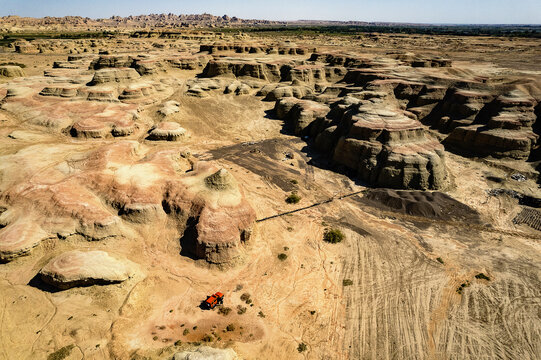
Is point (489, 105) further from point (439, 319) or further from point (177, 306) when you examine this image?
point (177, 306)

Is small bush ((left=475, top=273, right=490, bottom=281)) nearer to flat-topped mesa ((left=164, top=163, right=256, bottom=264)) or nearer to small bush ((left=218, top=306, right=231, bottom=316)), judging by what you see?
flat-topped mesa ((left=164, top=163, right=256, bottom=264))

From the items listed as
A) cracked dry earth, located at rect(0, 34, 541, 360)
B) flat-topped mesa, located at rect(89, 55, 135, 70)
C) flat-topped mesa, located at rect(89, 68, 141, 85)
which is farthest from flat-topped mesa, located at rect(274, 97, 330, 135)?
flat-topped mesa, located at rect(89, 55, 135, 70)

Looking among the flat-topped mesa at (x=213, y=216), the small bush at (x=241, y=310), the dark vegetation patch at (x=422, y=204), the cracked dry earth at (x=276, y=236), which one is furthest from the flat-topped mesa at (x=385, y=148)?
the small bush at (x=241, y=310)

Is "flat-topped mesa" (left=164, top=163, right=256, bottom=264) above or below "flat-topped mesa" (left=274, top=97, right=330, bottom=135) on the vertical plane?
below

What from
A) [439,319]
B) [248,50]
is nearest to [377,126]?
[439,319]

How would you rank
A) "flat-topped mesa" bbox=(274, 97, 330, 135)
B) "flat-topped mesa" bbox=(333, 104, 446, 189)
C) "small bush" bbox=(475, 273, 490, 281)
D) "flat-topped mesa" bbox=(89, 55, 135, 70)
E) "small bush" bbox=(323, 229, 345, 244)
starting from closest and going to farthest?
"small bush" bbox=(475, 273, 490, 281), "small bush" bbox=(323, 229, 345, 244), "flat-topped mesa" bbox=(333, 104, 446, 189), "flat-topped mesa" bbox=(274, 97, 330, 135), "flat-topped mesa" bbox=(89, 55, 135, 70)

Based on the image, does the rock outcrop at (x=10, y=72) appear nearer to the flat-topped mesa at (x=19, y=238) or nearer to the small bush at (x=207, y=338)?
the flat-topped mesa at (x=19, y=238)
